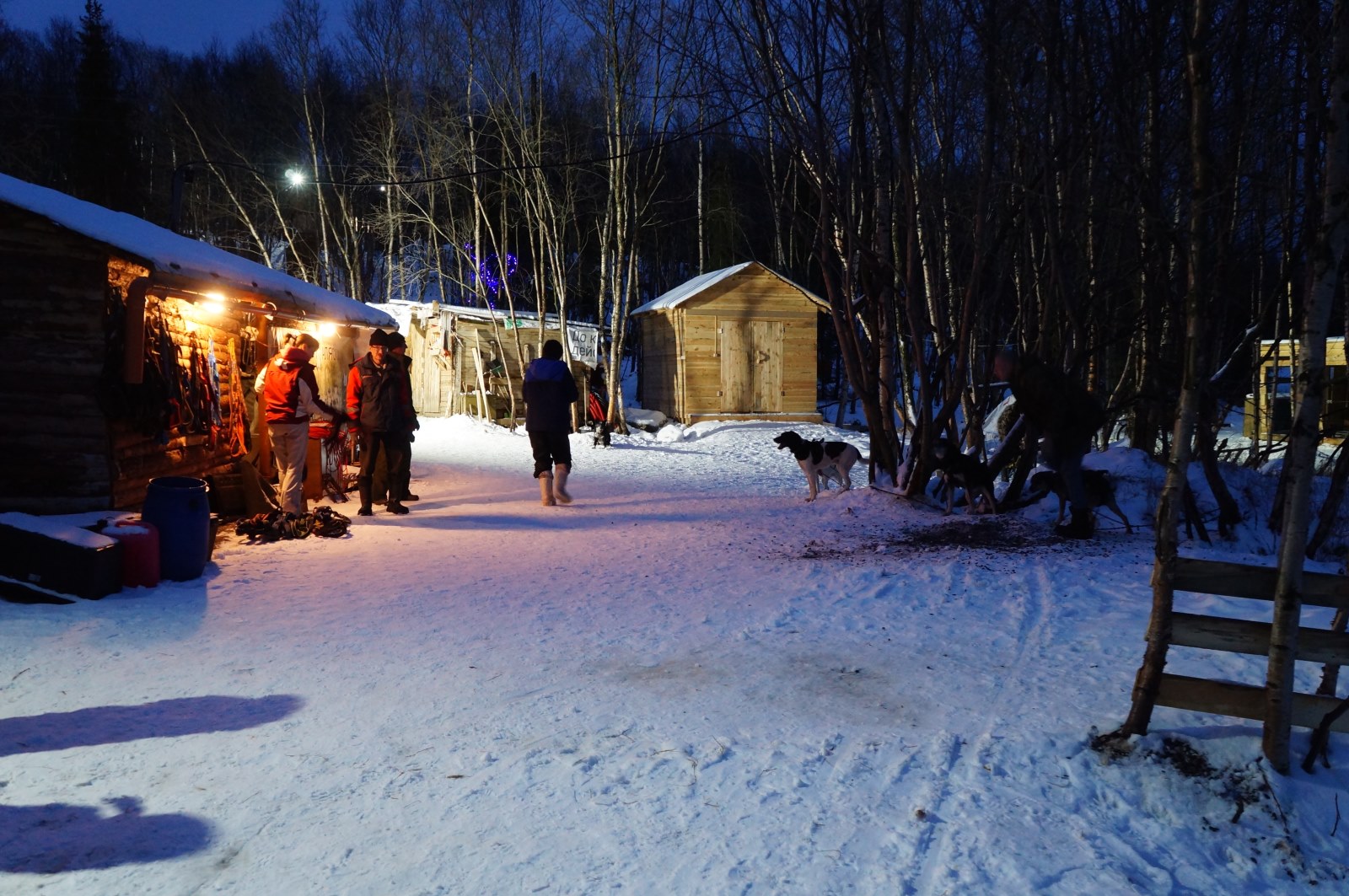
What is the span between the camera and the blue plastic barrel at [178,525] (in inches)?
282

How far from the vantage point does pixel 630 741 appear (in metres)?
4.06

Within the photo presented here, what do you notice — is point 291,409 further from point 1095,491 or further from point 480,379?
point 480,379

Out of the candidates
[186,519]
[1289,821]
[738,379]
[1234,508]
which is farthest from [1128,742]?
[738,379]

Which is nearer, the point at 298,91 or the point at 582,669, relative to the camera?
the point at 582,669

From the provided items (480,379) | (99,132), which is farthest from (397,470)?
(99,132)

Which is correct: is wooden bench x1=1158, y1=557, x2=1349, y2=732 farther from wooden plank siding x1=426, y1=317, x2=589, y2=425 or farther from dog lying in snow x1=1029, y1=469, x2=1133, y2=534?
wooden plank siding x1=426, y1=317, x2=589, y2=425

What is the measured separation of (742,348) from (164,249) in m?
16.5

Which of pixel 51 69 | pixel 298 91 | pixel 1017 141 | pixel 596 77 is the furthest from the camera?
pixel 51 69

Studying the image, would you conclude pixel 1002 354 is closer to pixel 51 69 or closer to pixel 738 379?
pixel 738 379

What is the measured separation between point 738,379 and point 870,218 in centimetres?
1195

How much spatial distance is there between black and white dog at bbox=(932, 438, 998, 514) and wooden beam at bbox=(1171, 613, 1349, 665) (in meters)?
6.30

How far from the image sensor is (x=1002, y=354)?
8.95 metres

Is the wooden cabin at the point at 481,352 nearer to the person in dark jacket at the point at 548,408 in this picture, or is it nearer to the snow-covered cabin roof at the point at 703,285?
the snow-covered cabin roof at the point at 703,285

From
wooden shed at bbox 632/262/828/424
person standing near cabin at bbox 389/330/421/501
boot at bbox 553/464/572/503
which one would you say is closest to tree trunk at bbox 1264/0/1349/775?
boot at bbox 553/464/572/503
